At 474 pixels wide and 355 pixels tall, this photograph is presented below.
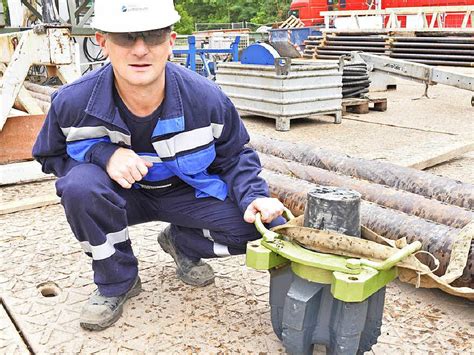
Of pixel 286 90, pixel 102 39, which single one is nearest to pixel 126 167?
pixel 102 39

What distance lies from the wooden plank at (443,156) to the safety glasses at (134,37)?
8.68 ft

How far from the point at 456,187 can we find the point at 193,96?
5.00ft

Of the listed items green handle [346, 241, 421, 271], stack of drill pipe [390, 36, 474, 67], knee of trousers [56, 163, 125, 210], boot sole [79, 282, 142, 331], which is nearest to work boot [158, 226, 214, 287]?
boot sole [79, 282, 142, 331]

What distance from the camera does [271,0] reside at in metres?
51.2

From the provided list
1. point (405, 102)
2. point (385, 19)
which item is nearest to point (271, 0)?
point (385, 19)

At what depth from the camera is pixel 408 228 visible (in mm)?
2379

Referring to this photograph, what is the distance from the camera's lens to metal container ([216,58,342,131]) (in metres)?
5.75

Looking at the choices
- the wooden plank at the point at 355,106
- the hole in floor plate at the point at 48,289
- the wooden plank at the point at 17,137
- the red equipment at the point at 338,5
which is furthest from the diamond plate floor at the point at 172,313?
the red equipment at the point at 338,5

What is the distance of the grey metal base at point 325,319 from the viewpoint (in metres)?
1.53

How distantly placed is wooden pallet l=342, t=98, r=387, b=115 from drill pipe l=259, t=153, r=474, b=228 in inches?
138

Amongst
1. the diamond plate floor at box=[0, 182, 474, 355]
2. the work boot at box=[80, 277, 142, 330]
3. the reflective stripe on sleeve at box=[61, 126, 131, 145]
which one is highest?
the reflective stripe on sleeve at box=[61, 126, 131, 145]

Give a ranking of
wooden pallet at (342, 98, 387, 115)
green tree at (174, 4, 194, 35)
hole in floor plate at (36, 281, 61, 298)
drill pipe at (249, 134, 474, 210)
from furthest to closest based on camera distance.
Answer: green tree at (174, 4, 194, 35) → wooden pallet at (342, 98, 387, 115) → drill pipe at (249, 134, 474, 210) → hole in floor plate at (36, 281, 61, 298)

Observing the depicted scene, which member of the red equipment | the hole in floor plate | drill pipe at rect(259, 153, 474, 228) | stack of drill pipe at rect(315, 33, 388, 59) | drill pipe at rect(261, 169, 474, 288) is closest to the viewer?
drill pipe at rect(261, 169, 474, 288)

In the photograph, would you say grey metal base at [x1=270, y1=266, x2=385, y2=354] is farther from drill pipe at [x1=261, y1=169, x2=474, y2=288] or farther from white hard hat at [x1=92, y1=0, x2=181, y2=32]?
white hard hat at [x1=92, y1=0, x2=181, y2=32]
